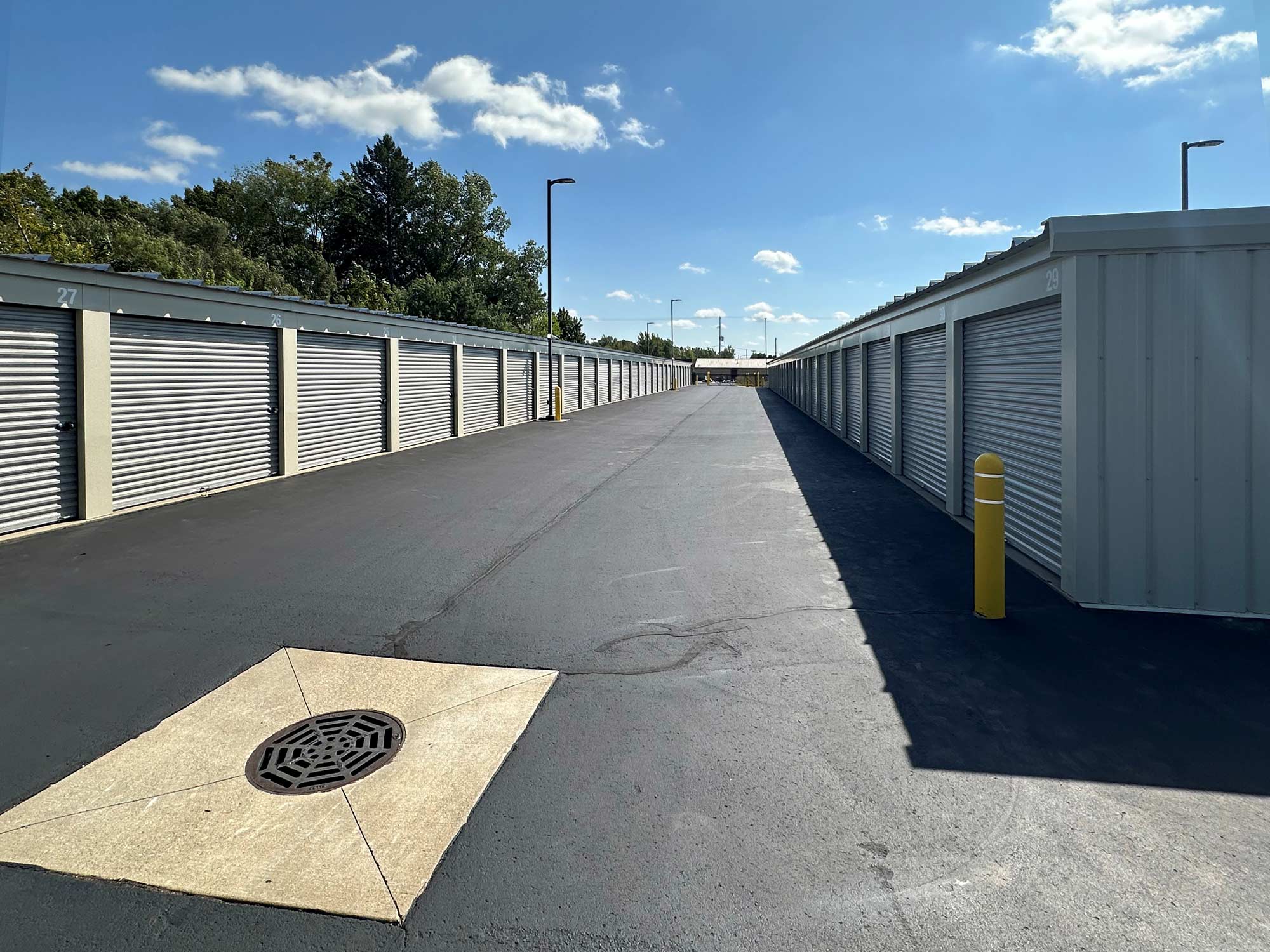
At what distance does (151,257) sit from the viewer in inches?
1427

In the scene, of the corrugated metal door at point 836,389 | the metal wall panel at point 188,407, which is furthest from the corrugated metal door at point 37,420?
the corrugated metal door at point 836,389

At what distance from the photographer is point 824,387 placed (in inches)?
1070

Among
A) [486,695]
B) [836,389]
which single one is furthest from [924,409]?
[836,389]

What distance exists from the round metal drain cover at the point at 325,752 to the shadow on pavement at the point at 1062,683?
2800mm

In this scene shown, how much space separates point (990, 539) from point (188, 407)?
36.8 ft

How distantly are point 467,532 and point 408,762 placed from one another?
17.7 feet

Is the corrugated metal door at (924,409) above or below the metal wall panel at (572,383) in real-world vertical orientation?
below

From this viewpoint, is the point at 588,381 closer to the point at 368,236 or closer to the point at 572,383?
the point at 572,383

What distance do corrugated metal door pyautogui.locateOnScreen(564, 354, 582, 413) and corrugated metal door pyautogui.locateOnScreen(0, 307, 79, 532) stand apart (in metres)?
24.3

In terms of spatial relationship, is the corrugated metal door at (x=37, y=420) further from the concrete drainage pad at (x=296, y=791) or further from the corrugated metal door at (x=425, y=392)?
the corrugated metal door at (x=425, y=392)

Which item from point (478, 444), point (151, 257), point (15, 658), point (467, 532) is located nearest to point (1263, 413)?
point (467, 532)

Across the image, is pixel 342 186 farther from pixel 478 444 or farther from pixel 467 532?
pixel 467 532

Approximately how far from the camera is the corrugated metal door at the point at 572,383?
3384cm

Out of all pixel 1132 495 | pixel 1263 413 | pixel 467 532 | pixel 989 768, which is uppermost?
pixel 1263 413
